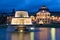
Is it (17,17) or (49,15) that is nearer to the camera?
(17,17)

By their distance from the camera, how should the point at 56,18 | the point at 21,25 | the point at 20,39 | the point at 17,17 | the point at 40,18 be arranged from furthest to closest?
the point at 56,18, the point at 40,18, the point at 17,17, the point at 21,25, the point at 20,39

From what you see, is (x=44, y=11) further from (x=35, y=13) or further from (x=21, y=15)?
(x=21, y=15)

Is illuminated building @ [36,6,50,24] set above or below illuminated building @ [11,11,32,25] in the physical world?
below

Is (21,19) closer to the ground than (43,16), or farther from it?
farther from it

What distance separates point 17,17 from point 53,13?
2586 inches

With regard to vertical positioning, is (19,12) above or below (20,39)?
above

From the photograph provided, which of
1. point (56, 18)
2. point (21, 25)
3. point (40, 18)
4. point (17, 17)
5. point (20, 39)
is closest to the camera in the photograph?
point (20, 39)

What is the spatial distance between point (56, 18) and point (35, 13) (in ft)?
30.2

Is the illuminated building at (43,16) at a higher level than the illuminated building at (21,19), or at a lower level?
lower

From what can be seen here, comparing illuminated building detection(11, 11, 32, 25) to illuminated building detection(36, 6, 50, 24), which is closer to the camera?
illuminated building detection(11, 11, 32, 25)

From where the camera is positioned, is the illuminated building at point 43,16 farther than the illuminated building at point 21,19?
Yes

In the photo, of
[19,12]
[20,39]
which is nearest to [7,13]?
[19,12]

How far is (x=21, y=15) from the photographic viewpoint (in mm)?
22422

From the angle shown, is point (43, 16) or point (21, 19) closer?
point (21, 19)
